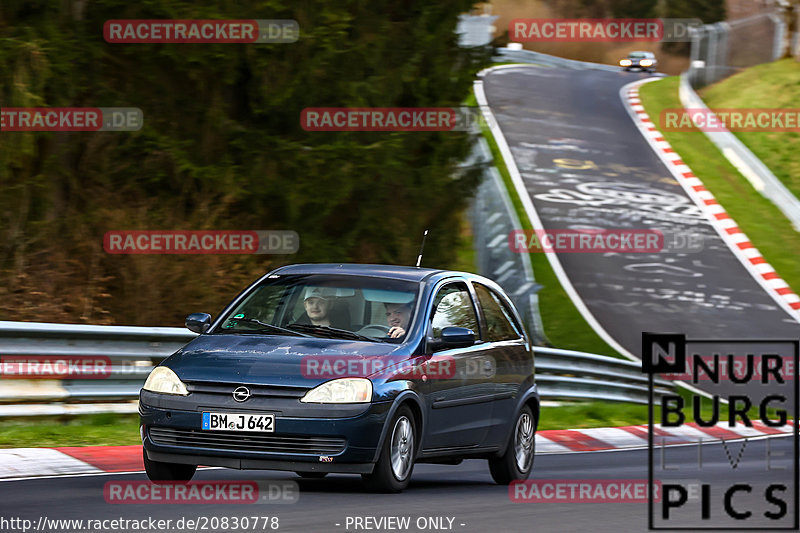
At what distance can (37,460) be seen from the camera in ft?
34.7

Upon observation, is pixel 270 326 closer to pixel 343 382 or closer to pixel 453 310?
pixel 343 382

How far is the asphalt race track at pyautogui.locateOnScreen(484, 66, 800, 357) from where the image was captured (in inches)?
1055

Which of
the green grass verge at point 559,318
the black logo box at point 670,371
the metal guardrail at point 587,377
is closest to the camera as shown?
the black logo box at point 670,371

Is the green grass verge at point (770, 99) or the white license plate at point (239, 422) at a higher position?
the white license plate at point (239, 422)

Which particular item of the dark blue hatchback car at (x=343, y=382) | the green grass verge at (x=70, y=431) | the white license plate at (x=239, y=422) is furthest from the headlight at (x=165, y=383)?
the green grass verge at (x=70, y=431)

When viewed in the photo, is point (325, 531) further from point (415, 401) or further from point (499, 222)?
point (499, 222)

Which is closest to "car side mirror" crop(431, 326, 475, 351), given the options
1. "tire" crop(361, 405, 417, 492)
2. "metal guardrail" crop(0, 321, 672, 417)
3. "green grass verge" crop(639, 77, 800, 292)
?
"tire" crop(361, 405, 417, 492)

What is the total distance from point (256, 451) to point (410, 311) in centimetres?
165

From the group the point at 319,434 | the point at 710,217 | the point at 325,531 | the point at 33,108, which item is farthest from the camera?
the point at 710,217

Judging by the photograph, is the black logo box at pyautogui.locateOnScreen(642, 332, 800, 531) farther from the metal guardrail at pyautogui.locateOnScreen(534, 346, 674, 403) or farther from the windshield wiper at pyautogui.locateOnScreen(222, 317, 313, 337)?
the metal guardrail at pyautogui.locateOnScreen(534, 346, 674, 403)

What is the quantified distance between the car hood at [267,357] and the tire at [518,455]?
190 centimetres

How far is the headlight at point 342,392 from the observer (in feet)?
29.1

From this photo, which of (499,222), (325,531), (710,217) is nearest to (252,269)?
(325,531)

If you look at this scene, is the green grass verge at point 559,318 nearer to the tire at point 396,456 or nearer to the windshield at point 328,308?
the windshield at point 328,308
